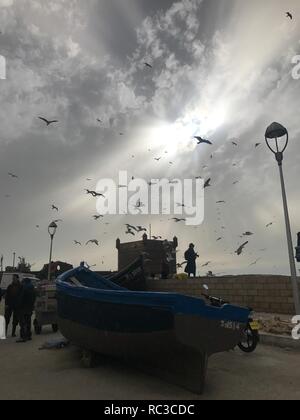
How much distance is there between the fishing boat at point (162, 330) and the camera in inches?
227

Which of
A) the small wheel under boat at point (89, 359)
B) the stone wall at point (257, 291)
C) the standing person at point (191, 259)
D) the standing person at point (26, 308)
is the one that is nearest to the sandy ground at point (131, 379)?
the small wheel under boat at point (89, 359)

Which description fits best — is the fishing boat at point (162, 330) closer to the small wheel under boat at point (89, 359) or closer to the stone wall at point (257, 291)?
the small wheel under boat at point (89, 359)

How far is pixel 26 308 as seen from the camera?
35.8 ft

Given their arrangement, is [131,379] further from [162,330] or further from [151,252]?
[151,252]

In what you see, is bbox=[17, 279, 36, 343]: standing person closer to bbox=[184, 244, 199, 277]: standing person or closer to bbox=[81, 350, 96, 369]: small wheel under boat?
bbox=[81, 350, 96, 369]: small wheel under boat

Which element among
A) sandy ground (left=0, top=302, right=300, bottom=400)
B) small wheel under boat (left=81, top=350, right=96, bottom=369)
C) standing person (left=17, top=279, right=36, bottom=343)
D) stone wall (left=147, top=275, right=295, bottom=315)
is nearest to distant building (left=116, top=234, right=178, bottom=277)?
stone wall (left=147, top=275, right=295, bottom=315)

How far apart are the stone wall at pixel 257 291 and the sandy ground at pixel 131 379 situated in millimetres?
4314

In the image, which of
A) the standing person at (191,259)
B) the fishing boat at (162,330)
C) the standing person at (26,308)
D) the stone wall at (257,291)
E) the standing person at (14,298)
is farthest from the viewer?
the standing person at (191,259)

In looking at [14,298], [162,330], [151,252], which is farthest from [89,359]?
[151,252]

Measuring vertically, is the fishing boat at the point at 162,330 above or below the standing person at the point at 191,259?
below

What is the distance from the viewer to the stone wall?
12.5 metres

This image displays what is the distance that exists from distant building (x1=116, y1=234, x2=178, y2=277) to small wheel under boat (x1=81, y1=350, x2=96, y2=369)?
1965 cm

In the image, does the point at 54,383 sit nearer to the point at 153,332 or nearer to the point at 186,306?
the point at 153,332
